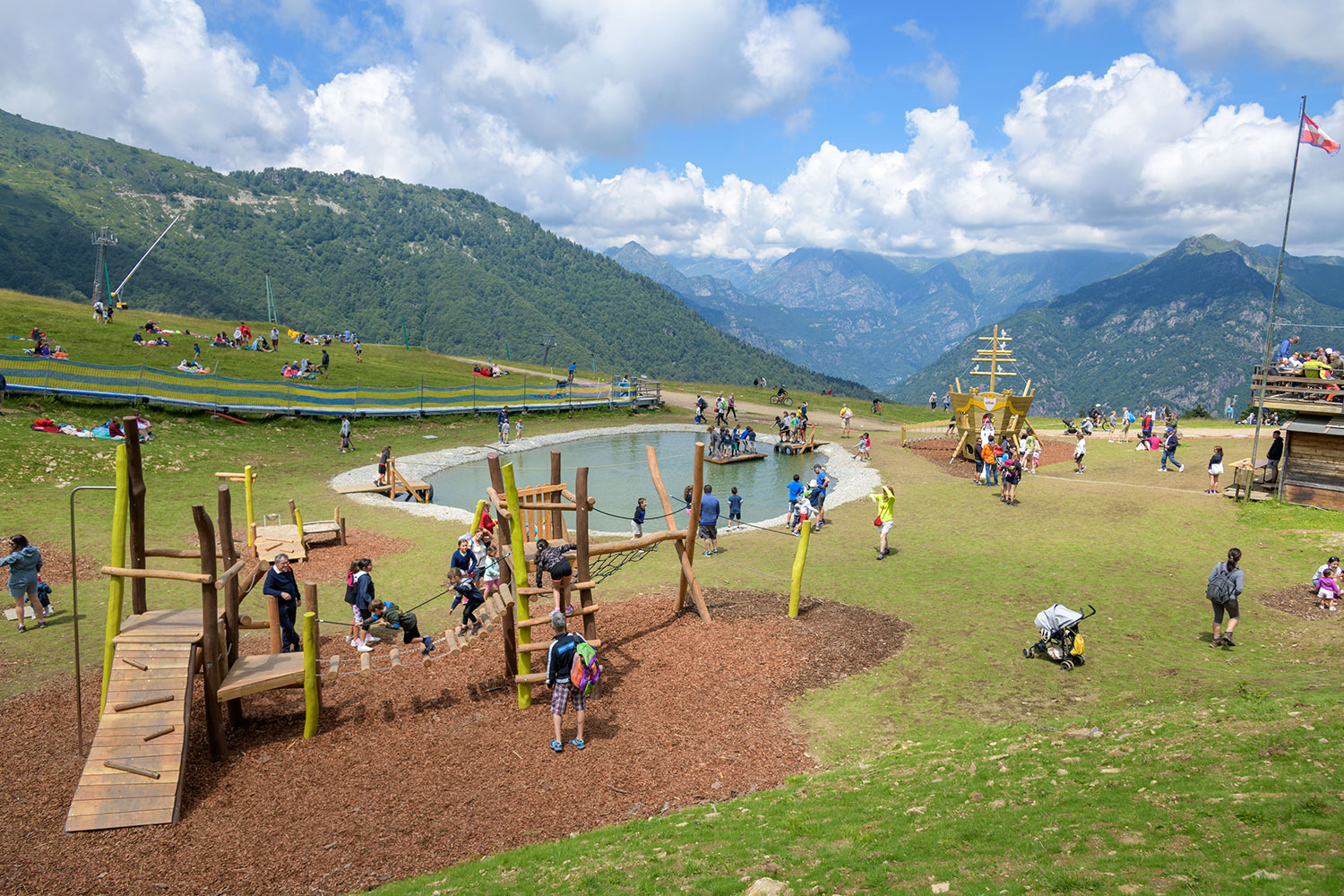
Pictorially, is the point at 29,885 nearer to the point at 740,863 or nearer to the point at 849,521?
the point at 740,863

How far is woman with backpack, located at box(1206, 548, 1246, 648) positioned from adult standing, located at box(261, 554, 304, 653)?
16.2m

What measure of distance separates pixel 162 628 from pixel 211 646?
2.79 ft

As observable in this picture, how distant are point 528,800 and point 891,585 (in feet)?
34.0

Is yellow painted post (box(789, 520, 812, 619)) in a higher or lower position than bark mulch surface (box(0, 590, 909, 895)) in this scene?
higher

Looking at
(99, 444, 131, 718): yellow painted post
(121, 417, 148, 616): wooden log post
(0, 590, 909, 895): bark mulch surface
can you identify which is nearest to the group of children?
(0, 590, 909, 895): bark mulch surface

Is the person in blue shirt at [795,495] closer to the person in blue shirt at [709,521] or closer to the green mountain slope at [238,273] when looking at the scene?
the person in blue shirt at [709,521]

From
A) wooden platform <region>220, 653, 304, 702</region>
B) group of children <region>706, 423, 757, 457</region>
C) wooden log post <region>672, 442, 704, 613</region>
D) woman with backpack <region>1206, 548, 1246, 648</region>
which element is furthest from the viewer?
group of children <region>706, 423, 757, 457</region>

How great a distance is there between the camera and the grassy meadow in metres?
6.16

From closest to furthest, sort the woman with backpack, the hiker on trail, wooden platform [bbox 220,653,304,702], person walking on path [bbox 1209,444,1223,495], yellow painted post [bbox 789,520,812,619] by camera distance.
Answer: wooden platform [bbox 220,653,304,702] < the woman with backpack < yellow painted post [bbox 789,520,812,619] < the hiker on trail < person walking on path [bbox 1209,444,1223,495]

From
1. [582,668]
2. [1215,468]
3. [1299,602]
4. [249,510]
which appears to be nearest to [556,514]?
[582,668]

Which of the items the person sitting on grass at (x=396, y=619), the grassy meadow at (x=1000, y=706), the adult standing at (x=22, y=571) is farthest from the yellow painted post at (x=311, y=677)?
the adult standing at (x=22, y=571)

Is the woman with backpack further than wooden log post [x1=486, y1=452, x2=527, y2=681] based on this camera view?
Yes

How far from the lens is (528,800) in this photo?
9.09 m

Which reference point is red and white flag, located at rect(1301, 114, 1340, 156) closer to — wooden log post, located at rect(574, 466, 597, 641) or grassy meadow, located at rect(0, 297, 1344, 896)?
grassy meadow, located at rect(0, 297, 1344, 896)
